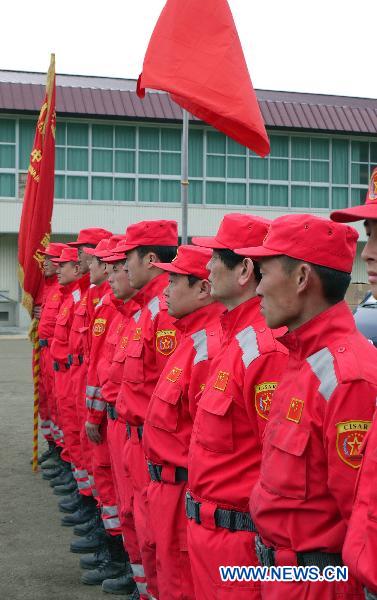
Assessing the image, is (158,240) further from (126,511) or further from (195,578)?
(195,578)

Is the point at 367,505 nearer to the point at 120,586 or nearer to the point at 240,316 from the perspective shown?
the point at 240,316

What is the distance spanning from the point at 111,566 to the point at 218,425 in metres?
3.10

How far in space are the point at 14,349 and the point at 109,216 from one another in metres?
9.21

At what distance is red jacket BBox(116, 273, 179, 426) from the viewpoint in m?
5.02

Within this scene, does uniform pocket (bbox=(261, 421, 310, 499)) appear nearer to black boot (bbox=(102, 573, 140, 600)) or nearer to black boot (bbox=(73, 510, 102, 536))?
black boot (bbox=(102, 573, 140, 600))

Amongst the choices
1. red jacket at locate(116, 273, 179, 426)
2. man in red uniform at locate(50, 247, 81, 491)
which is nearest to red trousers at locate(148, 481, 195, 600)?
red jacket at locate(116, 273, 179, 426)

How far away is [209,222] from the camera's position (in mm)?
31016

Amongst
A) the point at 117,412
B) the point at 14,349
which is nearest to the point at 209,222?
the point at 14,349

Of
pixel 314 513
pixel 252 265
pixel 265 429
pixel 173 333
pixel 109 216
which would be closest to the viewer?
pixel 314 513

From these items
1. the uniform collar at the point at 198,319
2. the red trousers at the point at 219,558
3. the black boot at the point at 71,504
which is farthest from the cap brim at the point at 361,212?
the black boot at the point at 71,504

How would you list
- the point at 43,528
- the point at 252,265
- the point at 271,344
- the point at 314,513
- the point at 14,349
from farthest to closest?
1. the point at 14,349
2. the point at 43,528
3. the point at 252,265
4. the point at 271,344
5. the point at 314,513

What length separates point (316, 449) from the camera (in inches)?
109

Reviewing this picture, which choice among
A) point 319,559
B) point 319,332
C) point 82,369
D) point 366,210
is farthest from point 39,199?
point 366,210

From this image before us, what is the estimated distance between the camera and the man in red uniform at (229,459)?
3.30m
